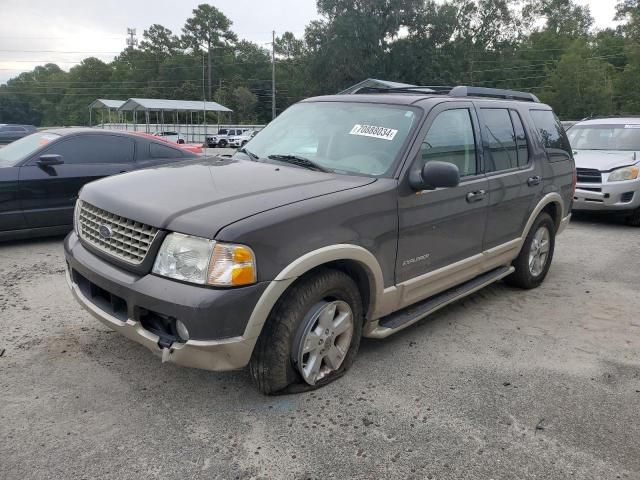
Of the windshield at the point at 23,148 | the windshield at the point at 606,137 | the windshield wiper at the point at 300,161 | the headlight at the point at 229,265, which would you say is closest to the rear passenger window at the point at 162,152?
the windshield at the point at 23,148

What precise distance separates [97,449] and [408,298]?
2.11 m

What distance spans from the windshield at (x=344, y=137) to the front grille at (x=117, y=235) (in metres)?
1.32

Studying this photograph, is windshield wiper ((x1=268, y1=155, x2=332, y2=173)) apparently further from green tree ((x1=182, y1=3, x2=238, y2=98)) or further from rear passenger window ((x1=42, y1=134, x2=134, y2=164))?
green tree ((x1=182, y1=3, x2=238, y2=98))

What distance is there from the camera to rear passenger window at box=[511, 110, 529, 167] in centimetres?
476

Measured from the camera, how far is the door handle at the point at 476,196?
4023mm

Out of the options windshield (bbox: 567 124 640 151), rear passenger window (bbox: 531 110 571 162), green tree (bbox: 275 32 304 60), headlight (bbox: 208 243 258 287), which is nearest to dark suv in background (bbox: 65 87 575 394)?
headlight (bbox: 208 243 258 287)

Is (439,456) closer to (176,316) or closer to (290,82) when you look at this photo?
(176,316)

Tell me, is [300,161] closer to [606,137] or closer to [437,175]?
[437,175]

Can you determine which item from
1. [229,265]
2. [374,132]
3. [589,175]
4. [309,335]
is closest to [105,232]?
[229,265]

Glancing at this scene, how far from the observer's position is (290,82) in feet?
262

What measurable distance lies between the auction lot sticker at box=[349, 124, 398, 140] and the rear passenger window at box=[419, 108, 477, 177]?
23 centimetres

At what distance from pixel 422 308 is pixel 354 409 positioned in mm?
1064

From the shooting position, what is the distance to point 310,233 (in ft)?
9.50

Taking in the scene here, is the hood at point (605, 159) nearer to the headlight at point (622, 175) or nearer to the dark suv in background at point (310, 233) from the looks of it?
the headlight at point (622, 175)
